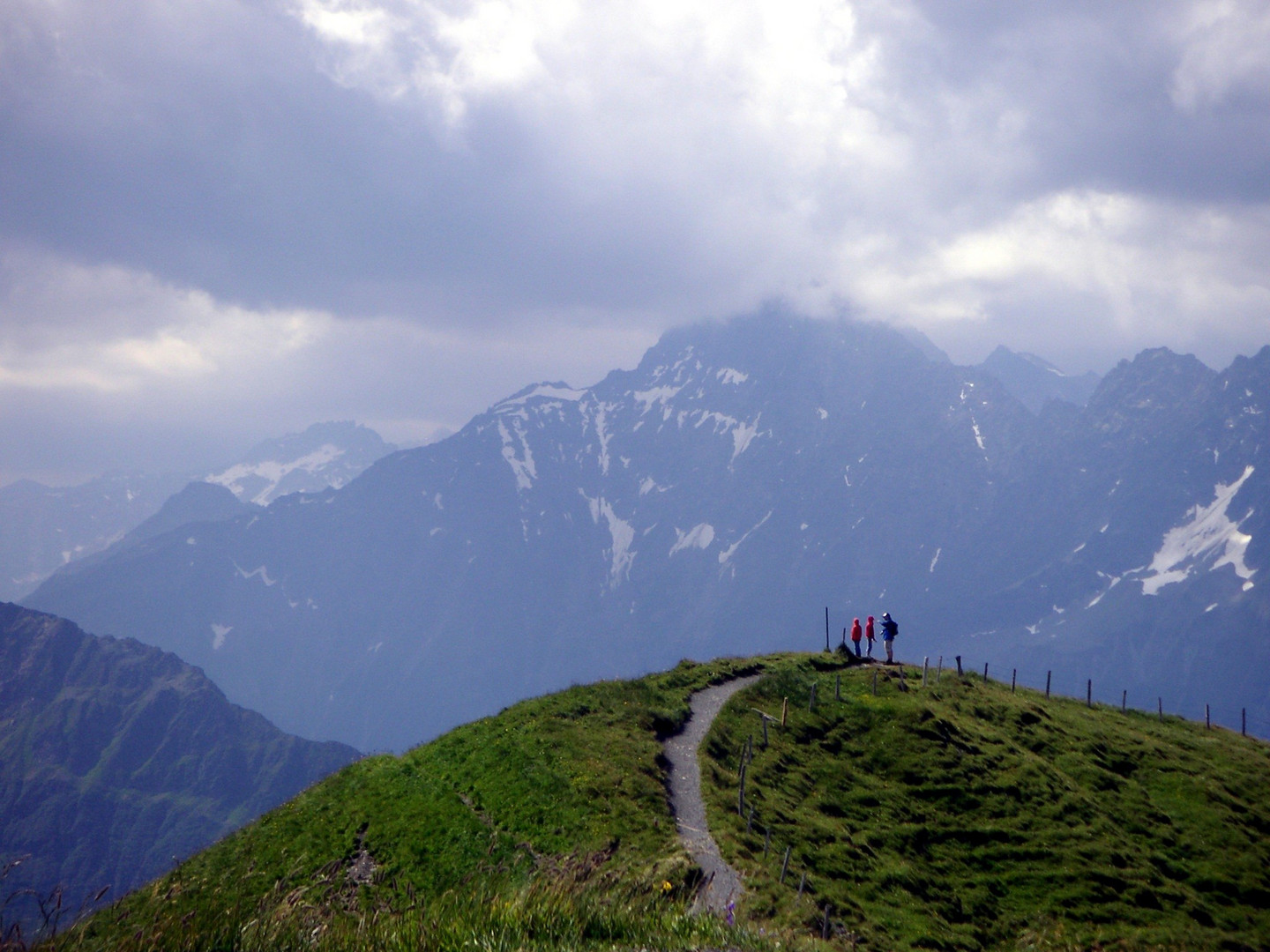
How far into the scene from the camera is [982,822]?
39625mm

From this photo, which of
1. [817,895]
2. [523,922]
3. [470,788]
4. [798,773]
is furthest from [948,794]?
[523,922]

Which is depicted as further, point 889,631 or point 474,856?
point 889,631

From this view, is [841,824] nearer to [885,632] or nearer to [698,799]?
[698,799]

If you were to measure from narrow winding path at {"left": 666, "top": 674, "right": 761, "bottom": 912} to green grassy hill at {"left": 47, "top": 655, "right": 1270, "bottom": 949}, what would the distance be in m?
0.70

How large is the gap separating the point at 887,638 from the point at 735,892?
37886 millimetres

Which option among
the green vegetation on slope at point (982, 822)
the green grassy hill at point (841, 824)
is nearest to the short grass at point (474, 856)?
the green grassy hill at point (841, 824)

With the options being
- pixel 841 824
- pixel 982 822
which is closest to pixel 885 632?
pixel 982 822

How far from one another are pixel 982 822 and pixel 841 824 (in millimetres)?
7718

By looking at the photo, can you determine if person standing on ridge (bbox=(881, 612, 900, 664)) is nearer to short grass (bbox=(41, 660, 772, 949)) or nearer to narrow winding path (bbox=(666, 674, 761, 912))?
narrow winding path (bbox=(666, 674, 761, 912))

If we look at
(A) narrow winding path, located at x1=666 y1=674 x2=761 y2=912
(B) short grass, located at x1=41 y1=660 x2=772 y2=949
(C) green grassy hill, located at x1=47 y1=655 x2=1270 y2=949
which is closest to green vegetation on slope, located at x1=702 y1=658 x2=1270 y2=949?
(C) green grassy hill, located at x1=47 y1=655 x2=1270 y2=949

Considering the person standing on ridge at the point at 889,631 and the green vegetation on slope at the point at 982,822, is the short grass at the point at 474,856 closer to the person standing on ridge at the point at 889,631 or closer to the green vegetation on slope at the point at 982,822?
the green vegetation on slope at the point at 982,822

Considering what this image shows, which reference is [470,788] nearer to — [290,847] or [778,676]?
[290,847]

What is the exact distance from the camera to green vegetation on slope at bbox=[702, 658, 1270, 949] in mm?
32031

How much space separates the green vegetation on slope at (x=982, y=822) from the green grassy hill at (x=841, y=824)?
0.41 feet
